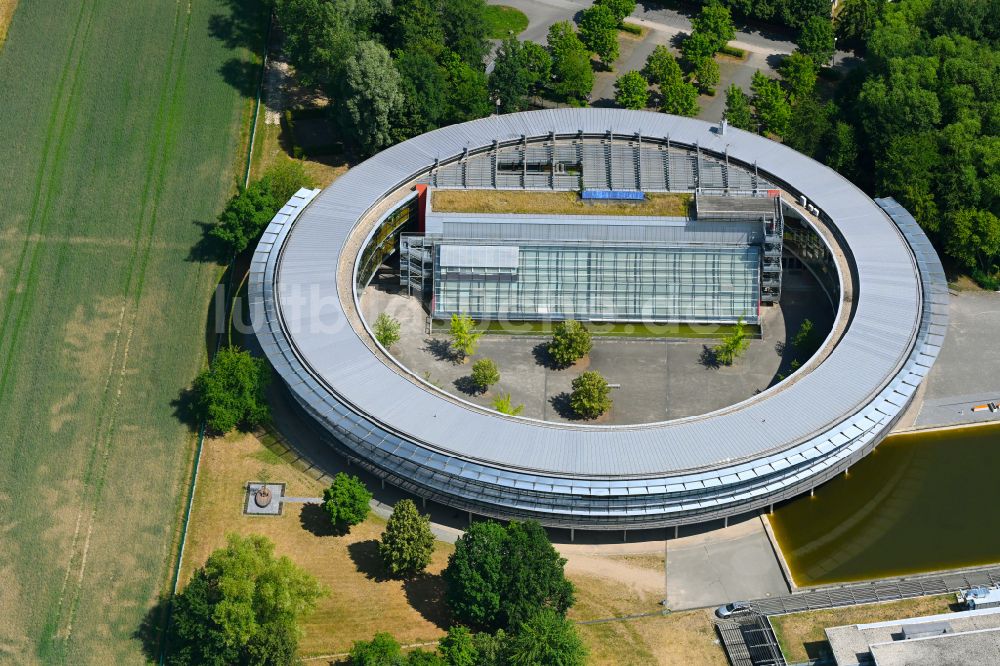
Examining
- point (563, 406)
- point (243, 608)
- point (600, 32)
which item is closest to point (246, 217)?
point (563, 406)

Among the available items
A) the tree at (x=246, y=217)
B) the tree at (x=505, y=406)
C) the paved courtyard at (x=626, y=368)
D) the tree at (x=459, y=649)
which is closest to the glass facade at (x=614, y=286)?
the paved courtyard at (x=626, y=368)

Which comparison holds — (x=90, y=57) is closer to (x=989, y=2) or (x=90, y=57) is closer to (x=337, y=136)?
(x=337, y=136)

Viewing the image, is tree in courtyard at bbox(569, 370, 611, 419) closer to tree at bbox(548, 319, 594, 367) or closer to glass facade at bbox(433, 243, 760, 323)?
tree at bbox(548, 319, 594, 367)

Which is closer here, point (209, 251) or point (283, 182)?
point (283, 182)

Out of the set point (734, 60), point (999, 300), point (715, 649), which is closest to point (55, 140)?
point (734, 60)

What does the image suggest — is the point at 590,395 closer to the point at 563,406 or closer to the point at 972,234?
the point at 563,406

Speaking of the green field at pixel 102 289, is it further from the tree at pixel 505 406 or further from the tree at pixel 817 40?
the tree at pixel 817 40
